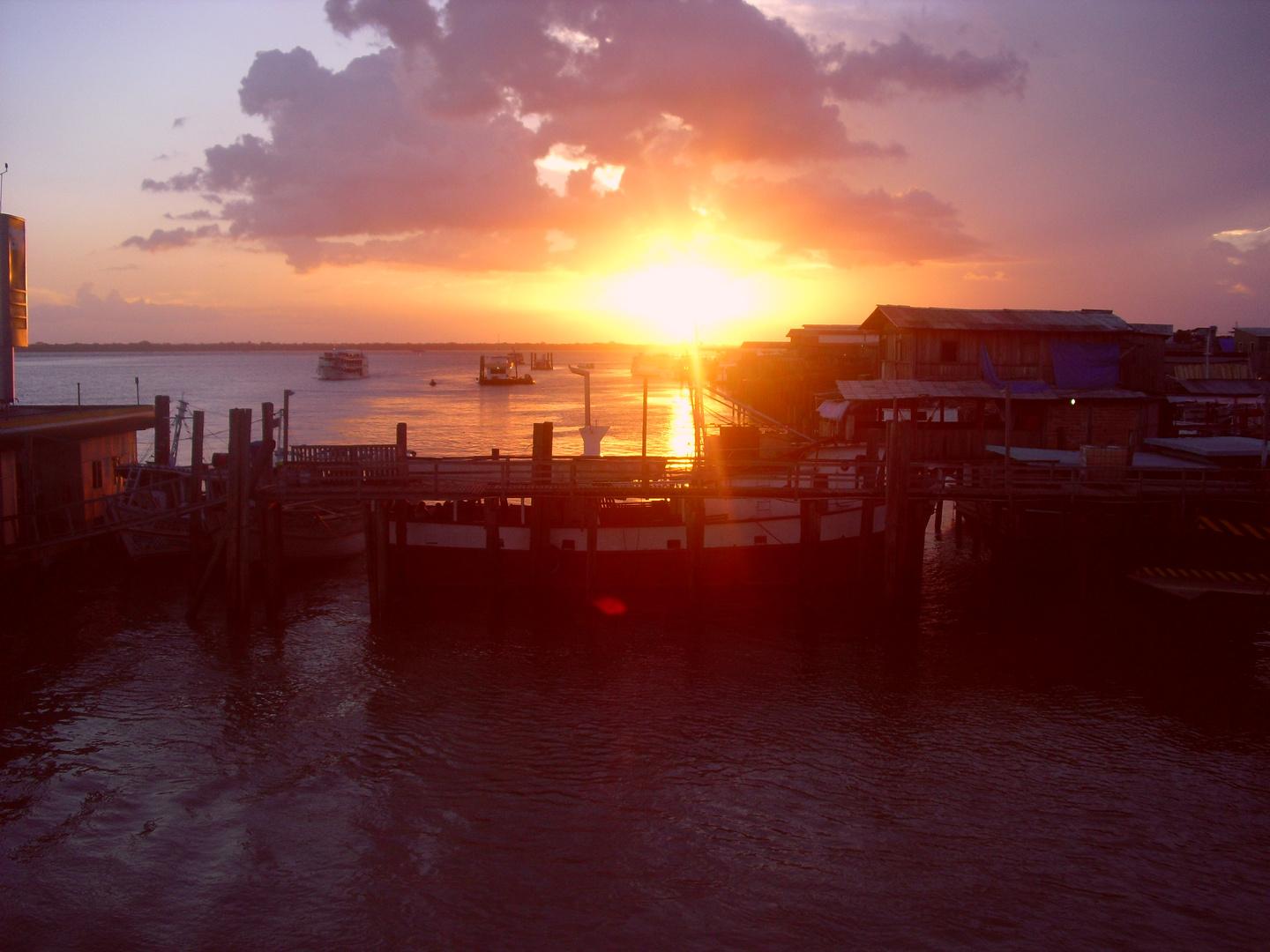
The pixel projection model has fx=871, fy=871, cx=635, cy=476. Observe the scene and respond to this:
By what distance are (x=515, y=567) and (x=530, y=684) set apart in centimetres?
650

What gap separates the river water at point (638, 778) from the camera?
11172 mm

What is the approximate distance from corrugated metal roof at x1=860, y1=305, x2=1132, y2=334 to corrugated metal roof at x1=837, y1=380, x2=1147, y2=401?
2.23 meters

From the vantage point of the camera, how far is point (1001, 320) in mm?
35500

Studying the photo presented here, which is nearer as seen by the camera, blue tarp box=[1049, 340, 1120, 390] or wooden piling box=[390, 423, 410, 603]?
wooden piling box=[390, 423, 410, 603]

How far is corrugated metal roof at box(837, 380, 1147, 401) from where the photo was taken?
33188 mm

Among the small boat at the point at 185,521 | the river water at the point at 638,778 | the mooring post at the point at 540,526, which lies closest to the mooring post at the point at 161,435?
the small boat at the point at 185,521

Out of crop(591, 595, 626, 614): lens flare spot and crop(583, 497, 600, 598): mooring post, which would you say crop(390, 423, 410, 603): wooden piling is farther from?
crop(591, 595, 626, 614): lens flare spot

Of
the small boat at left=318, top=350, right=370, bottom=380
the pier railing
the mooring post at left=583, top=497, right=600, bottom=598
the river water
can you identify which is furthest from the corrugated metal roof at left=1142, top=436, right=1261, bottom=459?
the small boat at left=318, top=350, right=370, bottom=380

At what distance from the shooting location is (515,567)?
2445cm

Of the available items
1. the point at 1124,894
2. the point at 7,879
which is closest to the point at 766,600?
the point at 1124,894

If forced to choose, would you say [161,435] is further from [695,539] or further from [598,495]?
[695,539]

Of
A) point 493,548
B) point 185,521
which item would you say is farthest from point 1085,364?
point 185,521

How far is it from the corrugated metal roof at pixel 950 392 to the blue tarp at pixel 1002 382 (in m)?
0.18

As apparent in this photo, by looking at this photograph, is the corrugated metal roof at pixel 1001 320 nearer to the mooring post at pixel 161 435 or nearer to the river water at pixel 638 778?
the river water at pixel 638 778
